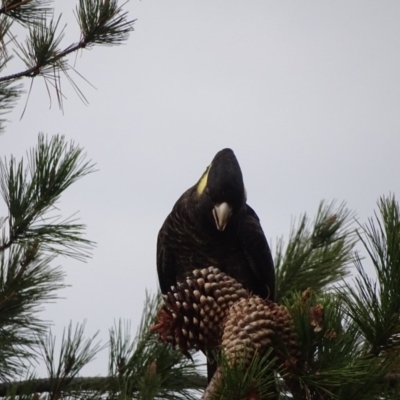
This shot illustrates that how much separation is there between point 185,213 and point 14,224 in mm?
1690

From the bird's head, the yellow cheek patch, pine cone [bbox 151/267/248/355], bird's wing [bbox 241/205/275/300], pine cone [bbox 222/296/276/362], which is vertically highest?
→ the yellow cheek patch

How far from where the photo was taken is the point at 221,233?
4.43 m

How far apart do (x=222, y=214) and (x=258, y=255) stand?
0.40 meters

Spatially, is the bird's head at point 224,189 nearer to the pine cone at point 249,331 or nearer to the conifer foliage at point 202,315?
the conifer foliage at point 202,315

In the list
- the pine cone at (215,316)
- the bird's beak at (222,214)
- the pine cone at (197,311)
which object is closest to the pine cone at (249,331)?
the pine cone at (215,316)

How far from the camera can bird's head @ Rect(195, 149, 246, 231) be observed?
416 centimetres

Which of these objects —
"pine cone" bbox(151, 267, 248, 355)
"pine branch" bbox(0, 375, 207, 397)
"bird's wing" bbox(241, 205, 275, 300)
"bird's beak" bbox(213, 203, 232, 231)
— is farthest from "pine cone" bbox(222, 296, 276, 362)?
"bird's wing" bbox(241, 205, 275, 300)

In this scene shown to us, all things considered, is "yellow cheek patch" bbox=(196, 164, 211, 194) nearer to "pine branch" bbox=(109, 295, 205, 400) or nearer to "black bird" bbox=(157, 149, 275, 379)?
"black bird" bbox=(157, 149, 275, 379)

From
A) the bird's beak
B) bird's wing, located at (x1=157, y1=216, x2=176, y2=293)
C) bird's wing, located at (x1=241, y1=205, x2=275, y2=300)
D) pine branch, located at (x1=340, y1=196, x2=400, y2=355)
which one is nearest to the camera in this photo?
pine branch, located at (x1=340, y1=196, x2=400, y2=355)

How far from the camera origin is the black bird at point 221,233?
165 inches

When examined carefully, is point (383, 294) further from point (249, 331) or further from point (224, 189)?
point (224, 189)

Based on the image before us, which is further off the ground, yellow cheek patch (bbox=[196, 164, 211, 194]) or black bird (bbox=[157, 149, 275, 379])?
yellow cheek patch (bbox=[196, 164, 211, 194])

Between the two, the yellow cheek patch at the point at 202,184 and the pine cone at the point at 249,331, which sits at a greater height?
the yellow cheek patch at the point at 202,184

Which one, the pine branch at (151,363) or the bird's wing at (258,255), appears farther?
the bird's wing at (258,255)
